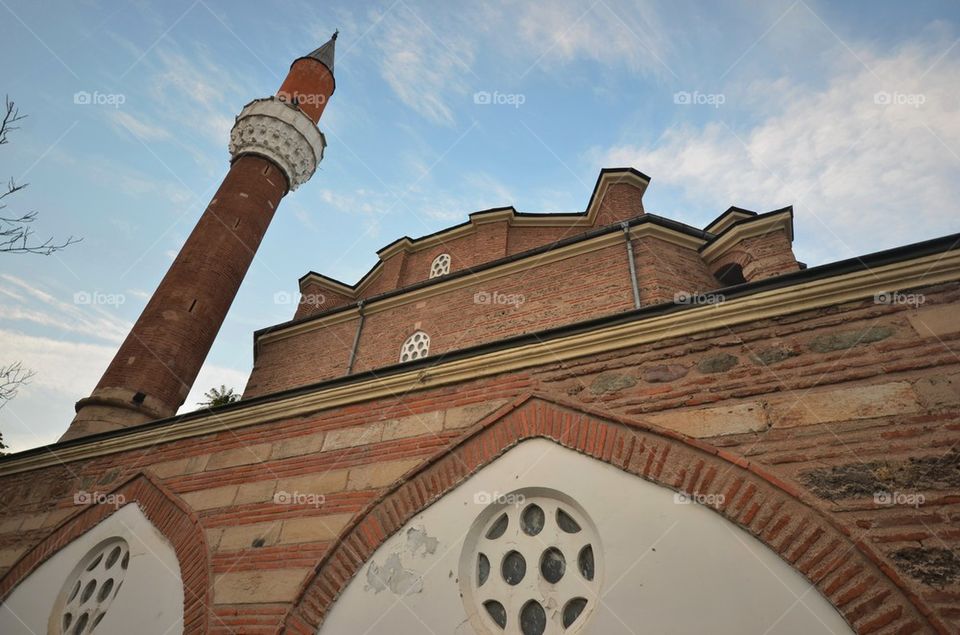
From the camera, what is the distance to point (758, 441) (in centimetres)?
295

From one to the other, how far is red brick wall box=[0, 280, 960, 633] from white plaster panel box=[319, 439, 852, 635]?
6.6 inches

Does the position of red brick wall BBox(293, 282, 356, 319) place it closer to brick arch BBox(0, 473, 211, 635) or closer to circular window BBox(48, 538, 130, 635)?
brick arch BBox(0, 473, 211, 635)

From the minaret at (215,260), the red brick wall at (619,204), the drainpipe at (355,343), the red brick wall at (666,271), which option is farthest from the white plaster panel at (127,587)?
the red brick wall at (619,204)

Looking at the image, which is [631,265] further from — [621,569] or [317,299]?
[317,299]

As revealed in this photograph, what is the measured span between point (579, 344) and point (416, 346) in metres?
7.37

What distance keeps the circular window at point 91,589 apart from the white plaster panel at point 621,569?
110 inches

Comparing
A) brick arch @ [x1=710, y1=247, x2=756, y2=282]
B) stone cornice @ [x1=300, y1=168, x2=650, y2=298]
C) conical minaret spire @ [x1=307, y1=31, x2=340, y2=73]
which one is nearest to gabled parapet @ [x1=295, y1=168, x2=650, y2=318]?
stone cornice @ [x1=300, y1=168, x2=650, y2=298]

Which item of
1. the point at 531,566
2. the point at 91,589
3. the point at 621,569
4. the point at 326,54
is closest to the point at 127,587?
the point at 91,589

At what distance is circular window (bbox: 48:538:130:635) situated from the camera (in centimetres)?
480

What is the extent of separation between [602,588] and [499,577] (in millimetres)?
693

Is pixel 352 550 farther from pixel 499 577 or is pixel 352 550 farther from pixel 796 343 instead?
pixel 796 343

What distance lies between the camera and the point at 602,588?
9.49 ft

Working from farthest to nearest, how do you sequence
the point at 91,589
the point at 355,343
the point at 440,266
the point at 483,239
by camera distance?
the point at 440,266
the point at 483,239
the point at 355,343
the point at 91,589

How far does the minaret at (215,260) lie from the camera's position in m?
10.0
